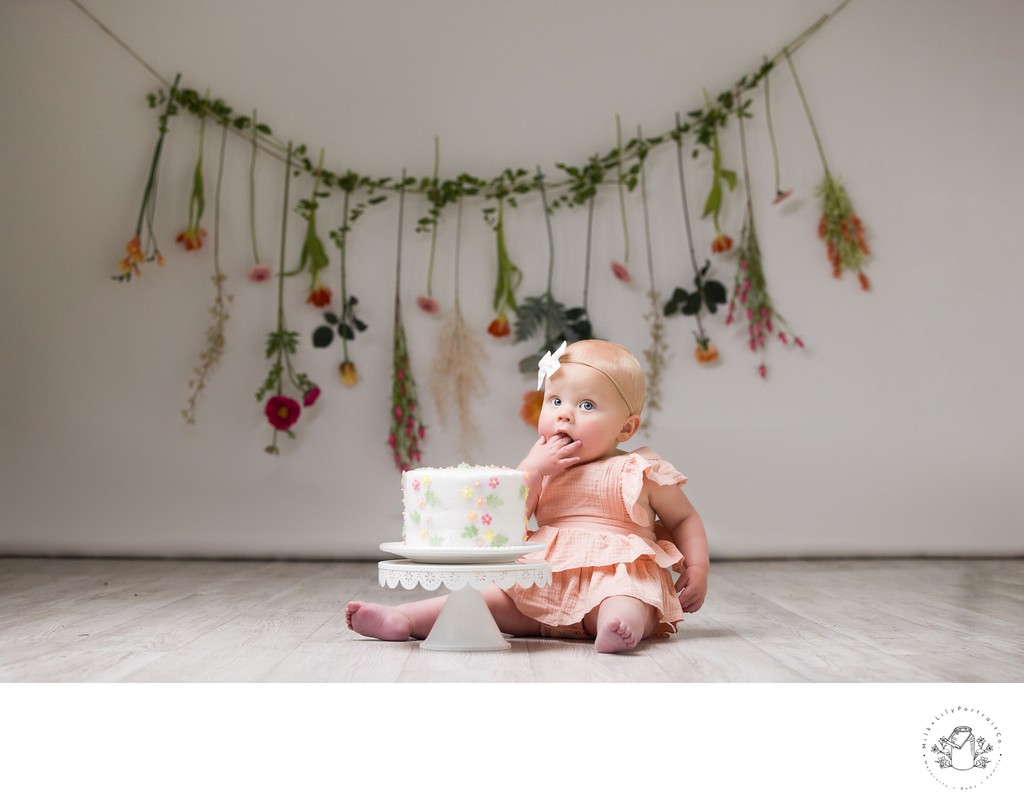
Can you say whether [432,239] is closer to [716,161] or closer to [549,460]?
[716,161]

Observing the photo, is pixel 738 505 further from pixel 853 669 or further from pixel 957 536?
pixel 853 669

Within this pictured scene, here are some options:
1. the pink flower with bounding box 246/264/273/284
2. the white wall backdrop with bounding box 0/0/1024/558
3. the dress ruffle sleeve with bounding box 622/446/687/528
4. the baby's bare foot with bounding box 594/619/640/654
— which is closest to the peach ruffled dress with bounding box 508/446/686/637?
the dress ruffle sleeve with bounding box 622/446/687/528

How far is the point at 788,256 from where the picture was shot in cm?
340

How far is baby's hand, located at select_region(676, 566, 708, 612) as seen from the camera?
71.5 inches

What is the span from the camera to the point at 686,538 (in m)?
1.88

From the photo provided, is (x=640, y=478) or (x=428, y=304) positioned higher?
(x=428, y=304)

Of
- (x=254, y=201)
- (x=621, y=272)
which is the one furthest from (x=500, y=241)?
(x=254, y=201)

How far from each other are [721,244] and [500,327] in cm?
73

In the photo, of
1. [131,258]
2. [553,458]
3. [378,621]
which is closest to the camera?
[378,621]

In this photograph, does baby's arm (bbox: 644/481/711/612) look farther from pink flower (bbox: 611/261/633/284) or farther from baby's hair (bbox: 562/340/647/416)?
pink flower (bbox: 611/261/633/284)

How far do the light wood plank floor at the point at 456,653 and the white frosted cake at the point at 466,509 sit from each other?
171 mm

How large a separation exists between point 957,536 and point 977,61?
1526 mm

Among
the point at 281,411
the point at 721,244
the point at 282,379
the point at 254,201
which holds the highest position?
the point at 254,201

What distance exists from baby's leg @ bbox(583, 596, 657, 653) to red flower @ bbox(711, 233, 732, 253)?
1.88 meters
